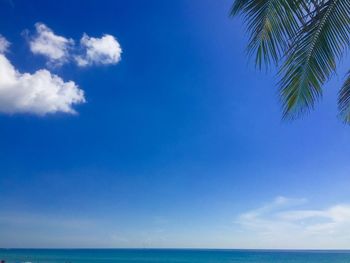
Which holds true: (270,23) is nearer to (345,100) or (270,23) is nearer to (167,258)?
(345,100)

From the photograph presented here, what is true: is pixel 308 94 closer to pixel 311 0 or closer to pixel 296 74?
pixel 296 74

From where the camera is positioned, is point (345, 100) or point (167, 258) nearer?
point (345, 100)

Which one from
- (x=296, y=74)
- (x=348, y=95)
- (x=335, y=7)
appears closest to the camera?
(x=335, y=7)

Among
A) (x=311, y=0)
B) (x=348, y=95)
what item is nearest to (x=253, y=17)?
(x=311, y=0)

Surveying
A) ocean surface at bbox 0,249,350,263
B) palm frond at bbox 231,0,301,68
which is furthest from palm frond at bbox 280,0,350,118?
ocean surface at bbox 0,249,350,263

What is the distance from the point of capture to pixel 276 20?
3238 millimetres

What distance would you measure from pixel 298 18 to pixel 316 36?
22 centimetres

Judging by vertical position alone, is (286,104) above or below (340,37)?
below

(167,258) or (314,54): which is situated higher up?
(167,258)

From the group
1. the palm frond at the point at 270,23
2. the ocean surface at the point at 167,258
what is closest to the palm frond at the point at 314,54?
the palm frond at the point at 270,23

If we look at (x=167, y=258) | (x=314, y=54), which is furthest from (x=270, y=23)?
(x=167, y=258)

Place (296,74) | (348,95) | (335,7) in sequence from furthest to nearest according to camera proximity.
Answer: (348,95) < (296,74) < (335,7)

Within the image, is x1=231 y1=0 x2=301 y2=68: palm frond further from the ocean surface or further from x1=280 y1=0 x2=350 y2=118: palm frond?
the ocean surface

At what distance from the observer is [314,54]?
327 cm
